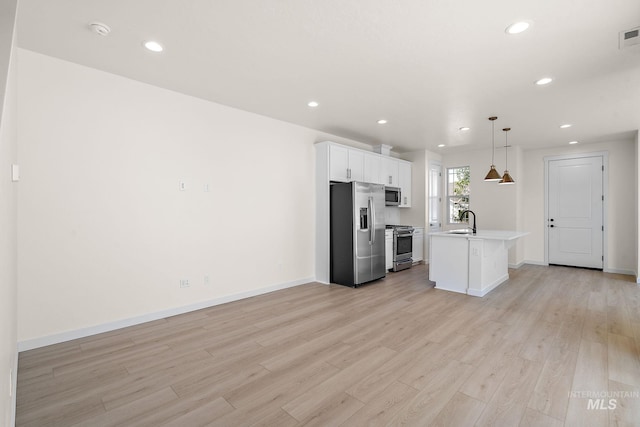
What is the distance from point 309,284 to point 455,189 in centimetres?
487

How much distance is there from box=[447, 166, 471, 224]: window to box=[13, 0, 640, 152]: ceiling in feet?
10.1

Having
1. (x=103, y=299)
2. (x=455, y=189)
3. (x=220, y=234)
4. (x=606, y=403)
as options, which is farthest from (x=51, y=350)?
(x=455, y=189)

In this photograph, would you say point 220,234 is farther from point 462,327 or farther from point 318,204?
point 462,327

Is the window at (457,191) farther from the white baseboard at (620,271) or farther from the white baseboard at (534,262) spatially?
the white baseboard at (620,271)

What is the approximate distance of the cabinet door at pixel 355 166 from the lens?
5.66 m

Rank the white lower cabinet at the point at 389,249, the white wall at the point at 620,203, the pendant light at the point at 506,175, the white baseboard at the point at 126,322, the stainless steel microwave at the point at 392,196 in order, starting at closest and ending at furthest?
the white baseboard at the point at 126,322 < the pendant light at the point at 506,175 < the white wall at the point at 620,203 < the white lower cabinet at the point at 389,249 < the stainless steel microwave at the point at 392,196

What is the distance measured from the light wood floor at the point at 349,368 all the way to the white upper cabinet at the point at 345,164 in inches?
93.7

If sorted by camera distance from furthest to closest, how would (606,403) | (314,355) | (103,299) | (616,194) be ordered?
(616,194), (103,299), (314,355), (606,403)

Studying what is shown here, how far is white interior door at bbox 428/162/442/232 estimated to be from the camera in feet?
24.8

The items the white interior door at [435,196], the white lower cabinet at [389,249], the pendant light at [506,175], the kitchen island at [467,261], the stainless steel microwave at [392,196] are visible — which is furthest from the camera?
the white interior door at [435,196]

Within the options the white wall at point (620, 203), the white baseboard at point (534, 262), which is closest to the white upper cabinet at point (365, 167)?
the white baseboard at point (534, 262)

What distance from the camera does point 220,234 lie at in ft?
13.6

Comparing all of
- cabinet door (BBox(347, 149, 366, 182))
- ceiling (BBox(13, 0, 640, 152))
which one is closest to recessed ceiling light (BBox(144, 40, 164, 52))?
ceiling (BBox(13, 0, 640, 152))

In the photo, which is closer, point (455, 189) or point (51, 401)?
point (51, 401)
